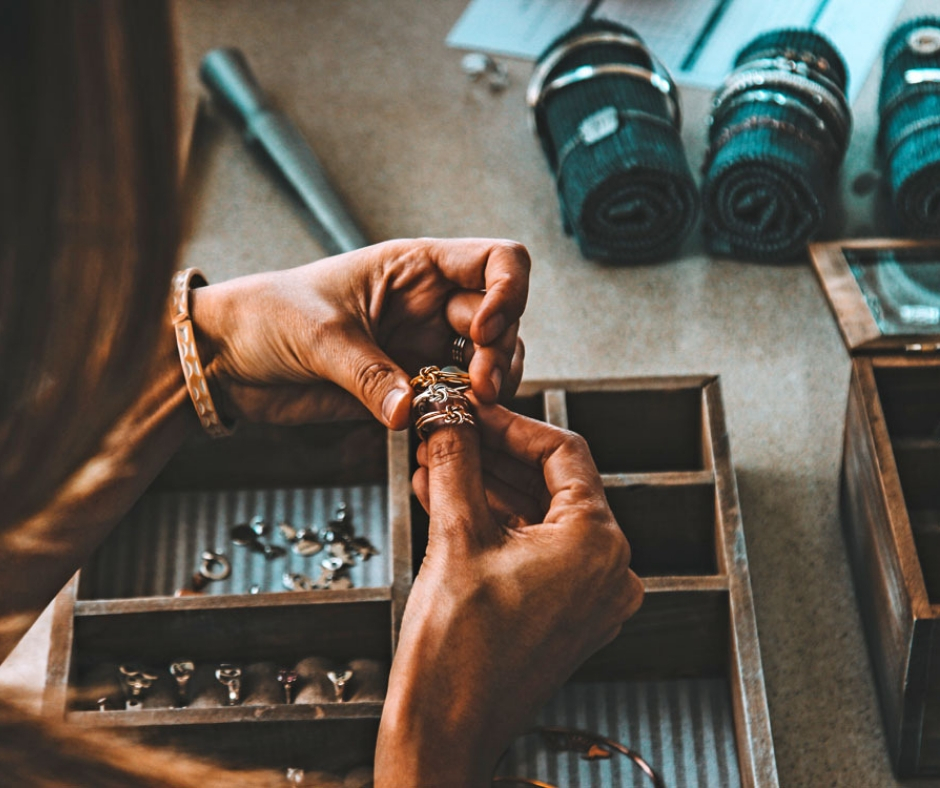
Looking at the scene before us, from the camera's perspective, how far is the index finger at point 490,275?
2.74ft

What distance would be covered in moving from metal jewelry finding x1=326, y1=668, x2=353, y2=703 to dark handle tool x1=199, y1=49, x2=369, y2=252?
1.92 ft

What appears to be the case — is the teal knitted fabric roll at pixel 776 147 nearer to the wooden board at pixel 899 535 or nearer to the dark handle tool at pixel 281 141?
the wooden board at pixel 899 535

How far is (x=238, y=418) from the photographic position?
1.02m

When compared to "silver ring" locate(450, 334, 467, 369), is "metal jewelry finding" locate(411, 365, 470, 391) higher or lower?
lower

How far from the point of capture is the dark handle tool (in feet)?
4.64

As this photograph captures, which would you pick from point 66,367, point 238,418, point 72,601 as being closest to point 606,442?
point 238,418

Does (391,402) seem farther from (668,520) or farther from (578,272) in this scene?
(578,272)

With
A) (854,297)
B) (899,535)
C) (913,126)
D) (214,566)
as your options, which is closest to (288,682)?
(214,566)

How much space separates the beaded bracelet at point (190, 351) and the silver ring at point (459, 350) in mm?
210

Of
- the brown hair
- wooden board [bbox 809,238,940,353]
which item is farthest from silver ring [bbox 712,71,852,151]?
the brown hair

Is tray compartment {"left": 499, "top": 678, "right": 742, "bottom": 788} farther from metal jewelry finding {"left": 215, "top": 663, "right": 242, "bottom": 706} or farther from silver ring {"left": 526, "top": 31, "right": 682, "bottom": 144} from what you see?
silver ring {"left": 526, "top": 31, "right": 682, "bottom": 144}

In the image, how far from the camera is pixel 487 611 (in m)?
0.71

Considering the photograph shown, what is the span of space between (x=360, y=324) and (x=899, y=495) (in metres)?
0.46

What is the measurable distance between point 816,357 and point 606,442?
1.16 ft
